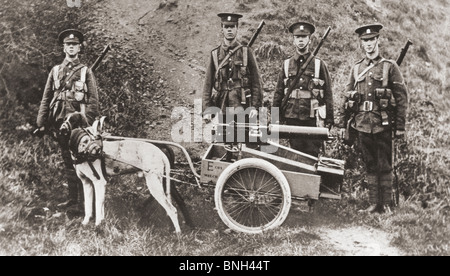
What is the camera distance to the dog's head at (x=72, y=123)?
21.6 ft

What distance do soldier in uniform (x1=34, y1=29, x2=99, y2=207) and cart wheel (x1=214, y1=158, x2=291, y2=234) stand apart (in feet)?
7.14

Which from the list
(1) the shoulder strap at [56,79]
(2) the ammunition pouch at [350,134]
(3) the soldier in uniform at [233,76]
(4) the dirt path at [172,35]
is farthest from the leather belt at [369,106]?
(1) the shoulder strap at [56,79]

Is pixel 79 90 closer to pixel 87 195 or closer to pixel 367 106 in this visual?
pixel 87 195

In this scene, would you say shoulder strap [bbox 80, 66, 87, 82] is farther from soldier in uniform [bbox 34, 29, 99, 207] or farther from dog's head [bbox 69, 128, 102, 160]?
dog's head [bbox 69, 128, 102, 160]

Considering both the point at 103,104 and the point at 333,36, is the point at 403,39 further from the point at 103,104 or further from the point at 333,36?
the point at 103,104

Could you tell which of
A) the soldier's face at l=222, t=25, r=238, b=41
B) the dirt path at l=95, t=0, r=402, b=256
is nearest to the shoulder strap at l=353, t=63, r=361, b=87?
the soldier's face at l=222, t=25, r=238, b=41

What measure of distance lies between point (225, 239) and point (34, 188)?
9.66ft

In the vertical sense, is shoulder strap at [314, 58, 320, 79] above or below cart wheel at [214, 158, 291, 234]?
above

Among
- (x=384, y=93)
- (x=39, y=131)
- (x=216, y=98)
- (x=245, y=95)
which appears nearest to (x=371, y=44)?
(x=384, y=93)

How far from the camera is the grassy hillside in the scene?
6449mm

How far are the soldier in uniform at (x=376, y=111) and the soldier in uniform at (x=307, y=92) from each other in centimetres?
29

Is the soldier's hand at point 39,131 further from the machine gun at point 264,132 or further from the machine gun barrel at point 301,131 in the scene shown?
the machine gun barrel at point 301,131

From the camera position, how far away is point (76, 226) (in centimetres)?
661
